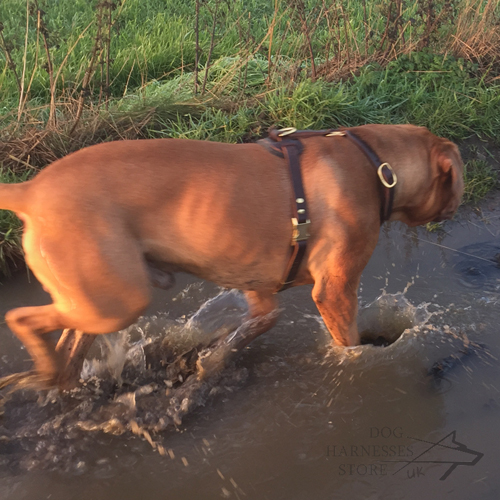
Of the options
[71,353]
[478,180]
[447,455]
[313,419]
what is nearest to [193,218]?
[71,353]

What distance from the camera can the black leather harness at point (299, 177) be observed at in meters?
2.56

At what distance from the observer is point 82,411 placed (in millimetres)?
2895

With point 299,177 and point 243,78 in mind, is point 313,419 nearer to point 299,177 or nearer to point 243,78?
point 299,177

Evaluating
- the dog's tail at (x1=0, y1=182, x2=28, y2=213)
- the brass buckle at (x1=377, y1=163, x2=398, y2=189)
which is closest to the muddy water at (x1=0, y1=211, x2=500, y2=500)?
the brass buckle at (x1=377, y1=163, x2=398, y2=189)

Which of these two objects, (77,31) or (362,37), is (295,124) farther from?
(77,31)

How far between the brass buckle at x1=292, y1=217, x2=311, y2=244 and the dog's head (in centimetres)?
69

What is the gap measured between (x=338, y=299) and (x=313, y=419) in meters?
0.64

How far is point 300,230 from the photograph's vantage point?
8.41ft

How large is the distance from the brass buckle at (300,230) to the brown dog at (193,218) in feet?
0.10

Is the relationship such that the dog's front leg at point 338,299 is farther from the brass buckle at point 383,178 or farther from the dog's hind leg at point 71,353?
the dog's hind leg at point 71,353

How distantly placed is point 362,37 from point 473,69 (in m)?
1.27

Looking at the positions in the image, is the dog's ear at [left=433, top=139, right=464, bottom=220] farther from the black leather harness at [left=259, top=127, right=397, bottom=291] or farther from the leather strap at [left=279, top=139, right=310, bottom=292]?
the leather strap at [left=279, top=139, right=310, bottom=292]

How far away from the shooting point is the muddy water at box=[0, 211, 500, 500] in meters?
2.49

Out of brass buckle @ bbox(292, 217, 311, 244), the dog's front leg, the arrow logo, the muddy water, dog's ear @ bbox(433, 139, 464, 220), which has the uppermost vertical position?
dog's ear @ bbox(433, 139, 464, 220)
